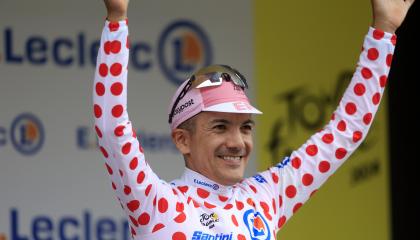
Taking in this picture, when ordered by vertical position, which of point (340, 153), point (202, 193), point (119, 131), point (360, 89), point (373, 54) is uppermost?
point (373, 54)

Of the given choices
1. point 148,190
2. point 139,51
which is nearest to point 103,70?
point 148,190

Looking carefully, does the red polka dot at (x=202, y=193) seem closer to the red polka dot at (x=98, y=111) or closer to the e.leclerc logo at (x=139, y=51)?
the red polka dot at (x=98, y=111)

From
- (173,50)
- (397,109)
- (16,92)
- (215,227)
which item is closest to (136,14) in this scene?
(173,50)

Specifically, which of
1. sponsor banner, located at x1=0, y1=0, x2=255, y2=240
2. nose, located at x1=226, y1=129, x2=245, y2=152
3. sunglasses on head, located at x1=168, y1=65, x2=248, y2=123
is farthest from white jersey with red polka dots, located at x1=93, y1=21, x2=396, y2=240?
sponsor banner, located at x1=0, y1=0, x2=255, y2=240

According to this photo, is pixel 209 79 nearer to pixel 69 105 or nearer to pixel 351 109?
pixel 351 109

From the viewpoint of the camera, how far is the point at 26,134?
5066 mm

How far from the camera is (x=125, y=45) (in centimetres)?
317

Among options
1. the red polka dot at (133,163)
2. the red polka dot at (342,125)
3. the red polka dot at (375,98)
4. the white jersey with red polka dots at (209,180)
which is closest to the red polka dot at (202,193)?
the white jersey with red polka dots at (209,180)

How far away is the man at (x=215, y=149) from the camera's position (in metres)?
3.17

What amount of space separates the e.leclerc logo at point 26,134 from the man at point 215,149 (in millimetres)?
1618

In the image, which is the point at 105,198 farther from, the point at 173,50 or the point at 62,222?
the point at 173,50

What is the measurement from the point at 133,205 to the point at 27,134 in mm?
1888

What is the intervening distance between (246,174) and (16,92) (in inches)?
47.8

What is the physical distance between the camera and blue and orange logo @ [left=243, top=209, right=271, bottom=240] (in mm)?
3479
